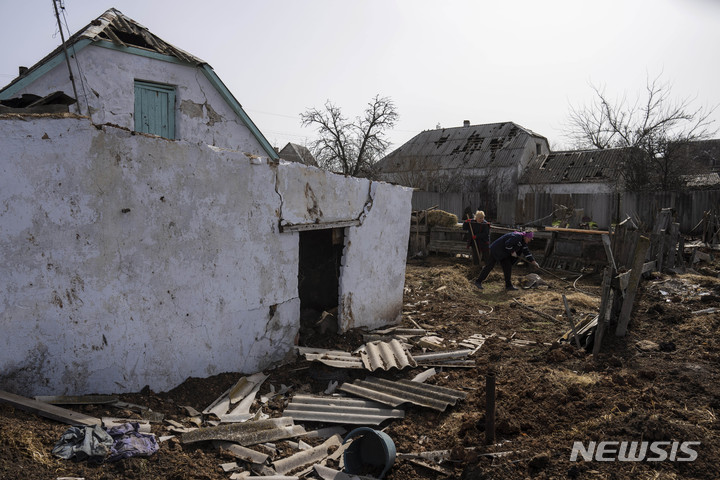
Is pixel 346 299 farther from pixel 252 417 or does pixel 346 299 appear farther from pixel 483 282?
pixel 483 282

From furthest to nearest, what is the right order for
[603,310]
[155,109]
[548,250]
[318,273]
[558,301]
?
[548,250] → [558,301] → [155,109] → [318,273] → [603,310]

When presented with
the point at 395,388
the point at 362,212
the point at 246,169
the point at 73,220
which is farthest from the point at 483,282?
the point at 73,220

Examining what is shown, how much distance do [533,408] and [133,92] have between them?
28.5 feet

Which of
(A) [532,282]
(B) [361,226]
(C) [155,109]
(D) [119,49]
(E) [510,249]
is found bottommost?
(A) [532,282]

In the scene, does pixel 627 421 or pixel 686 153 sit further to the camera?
pixel 686 153

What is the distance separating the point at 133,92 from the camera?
29.9 ft

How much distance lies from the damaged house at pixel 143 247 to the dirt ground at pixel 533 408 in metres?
0.45

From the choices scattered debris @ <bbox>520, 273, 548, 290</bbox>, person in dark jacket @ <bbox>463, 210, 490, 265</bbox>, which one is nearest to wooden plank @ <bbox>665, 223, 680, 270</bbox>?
scattered debris @ <bbox>520, 273, 548, 290</bbox>

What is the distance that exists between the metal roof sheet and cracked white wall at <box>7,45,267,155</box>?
627 cm

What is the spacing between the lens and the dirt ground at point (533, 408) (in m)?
3.64

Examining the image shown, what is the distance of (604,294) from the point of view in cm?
662

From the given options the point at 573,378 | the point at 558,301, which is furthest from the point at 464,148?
the point at 573,378

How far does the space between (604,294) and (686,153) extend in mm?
21235

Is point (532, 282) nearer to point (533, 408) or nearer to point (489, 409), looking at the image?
point (533, 408)
